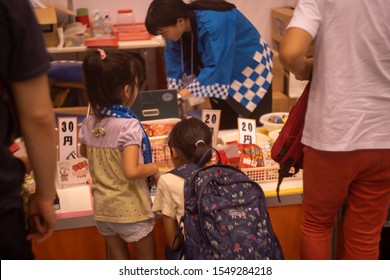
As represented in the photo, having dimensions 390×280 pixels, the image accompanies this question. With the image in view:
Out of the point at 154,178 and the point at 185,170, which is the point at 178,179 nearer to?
the point at 185,170

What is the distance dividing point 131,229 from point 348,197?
2.65ft

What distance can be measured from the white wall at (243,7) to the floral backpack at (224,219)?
11.5ft

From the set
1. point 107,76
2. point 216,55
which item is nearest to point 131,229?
point 107,76

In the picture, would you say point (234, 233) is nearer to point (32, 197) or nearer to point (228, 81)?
point (32, 197)

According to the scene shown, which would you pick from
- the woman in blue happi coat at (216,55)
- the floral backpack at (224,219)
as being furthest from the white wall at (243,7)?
the floral backpack at (224,219)

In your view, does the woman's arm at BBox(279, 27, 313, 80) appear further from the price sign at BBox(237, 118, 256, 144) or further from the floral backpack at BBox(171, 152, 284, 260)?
the price sign at BBox(237, 118, 256, 144)

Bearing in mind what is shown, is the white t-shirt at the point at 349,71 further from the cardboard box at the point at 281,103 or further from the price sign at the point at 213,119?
the cardboard box at the point at 281,103

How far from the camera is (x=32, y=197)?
133 cm

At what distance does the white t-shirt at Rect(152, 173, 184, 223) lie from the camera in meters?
1.94

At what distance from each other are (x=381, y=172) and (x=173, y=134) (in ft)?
2.43

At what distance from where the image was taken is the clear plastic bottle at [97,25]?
15.7 feet

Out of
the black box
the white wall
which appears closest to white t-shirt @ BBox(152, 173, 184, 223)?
the black box

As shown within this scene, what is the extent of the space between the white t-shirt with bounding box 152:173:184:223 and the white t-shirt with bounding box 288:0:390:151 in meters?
0.50

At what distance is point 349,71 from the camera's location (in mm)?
1755
